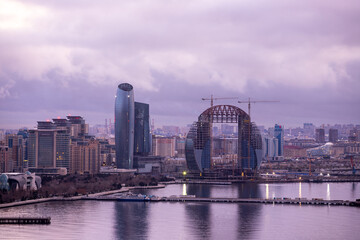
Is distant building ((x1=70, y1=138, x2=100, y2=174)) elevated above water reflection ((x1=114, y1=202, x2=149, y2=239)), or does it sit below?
above

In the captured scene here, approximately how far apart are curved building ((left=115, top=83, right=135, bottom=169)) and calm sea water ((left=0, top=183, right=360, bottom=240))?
160 ft

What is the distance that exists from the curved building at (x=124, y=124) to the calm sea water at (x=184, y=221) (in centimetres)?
4887

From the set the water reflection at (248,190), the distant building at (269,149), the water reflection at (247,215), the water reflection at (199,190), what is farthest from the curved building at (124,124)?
the distant building at (269,149)

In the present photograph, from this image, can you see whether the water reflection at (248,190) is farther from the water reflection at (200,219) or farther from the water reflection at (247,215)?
the water reflection at (200,219)

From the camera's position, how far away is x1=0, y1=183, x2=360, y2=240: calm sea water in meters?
53.8

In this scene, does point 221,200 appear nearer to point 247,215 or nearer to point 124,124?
point 247,215

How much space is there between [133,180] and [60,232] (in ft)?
156

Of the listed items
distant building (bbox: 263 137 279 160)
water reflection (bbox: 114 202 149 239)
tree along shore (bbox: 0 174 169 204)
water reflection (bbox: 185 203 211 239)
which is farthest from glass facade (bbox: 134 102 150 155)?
distant building (bbox: 263 137 279 160)

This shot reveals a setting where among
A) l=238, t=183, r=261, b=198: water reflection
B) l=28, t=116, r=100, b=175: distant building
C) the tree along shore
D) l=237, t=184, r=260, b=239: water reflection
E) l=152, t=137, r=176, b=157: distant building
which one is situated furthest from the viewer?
l=152, t=137, r=176, b=157: distant building

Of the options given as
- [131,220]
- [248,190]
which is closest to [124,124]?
[248,190]

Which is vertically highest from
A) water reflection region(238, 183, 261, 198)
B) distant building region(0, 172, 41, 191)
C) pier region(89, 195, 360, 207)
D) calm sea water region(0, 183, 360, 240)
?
distant building region(0, 172, 41, 191)

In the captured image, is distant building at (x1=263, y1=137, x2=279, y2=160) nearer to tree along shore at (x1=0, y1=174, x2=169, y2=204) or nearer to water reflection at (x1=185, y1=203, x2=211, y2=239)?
tree along shore at (x1=0, y1=174, x2=169, y2=204)

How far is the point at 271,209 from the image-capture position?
228 feet

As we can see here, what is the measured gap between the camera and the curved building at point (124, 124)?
123 metres
